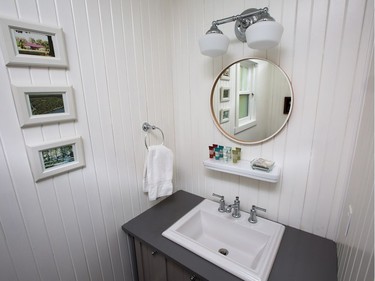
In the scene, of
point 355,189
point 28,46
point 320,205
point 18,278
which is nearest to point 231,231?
point 320,205

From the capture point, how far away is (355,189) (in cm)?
74

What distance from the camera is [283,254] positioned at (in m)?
0.94

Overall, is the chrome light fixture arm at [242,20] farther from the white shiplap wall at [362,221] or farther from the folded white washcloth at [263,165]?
the folded white washcloth at [263,165]

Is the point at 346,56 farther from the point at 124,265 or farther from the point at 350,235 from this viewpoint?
the point at 124,265

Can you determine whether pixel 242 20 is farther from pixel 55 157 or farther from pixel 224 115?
pixel 55 157

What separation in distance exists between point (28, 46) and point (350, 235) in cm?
146

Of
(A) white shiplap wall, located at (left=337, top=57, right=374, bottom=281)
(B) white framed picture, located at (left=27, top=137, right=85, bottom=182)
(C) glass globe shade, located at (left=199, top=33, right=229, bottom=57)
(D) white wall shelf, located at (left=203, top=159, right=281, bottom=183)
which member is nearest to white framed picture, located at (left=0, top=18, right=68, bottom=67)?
(B) white framed picture, located at (left=27, top=137, right=85, bottom=182)

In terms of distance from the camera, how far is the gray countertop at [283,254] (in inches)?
32.9

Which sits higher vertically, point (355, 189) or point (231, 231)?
point (355, 189)

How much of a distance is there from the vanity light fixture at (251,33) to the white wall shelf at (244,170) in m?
0.63

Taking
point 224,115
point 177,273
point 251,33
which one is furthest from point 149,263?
point 251,33

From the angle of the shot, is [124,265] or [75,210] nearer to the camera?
[75,210]

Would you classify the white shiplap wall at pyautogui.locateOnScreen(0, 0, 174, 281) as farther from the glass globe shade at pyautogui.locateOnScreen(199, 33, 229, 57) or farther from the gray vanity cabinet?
the glass globe shade at pyautogui.locateOnScreen(199, 33, 229, 57)

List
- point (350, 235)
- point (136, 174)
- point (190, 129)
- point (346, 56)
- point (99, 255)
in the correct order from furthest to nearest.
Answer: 1. point (190, 129)
2. point (136, 174)
3. point (99, 255)
4. point (346, 56)
5. point (350, 235)
